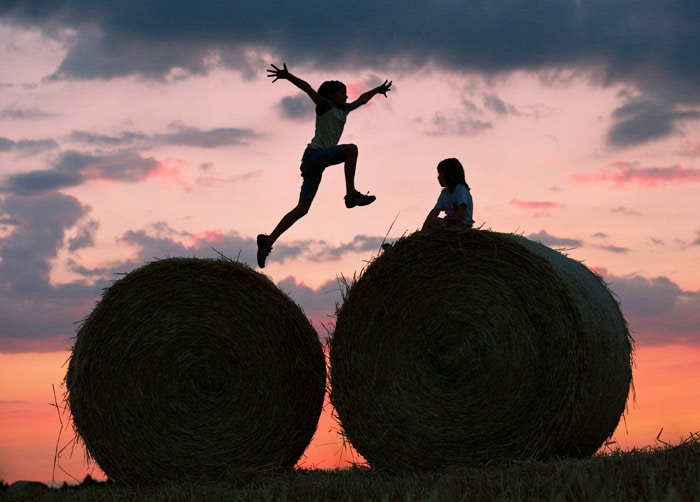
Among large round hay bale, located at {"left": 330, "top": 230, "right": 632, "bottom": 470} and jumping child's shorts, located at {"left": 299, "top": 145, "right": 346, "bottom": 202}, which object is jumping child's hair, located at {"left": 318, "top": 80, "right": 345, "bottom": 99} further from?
large round hay bale, located at {"left": 330, "top": 230, "right": 632, "bottom": 470}

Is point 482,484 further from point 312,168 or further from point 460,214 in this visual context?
point 312,168

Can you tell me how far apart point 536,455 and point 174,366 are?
3.08 meters

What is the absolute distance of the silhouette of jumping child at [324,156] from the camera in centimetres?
916

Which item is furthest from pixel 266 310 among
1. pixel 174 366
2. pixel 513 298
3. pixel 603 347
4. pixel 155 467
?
pixel 603 347

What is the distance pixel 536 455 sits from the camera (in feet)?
23.2

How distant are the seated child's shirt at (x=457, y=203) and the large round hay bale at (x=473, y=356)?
0.87 m

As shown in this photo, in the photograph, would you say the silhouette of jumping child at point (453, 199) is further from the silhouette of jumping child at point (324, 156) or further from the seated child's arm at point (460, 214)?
→ the silhouette of jumping child at point (324, 156)

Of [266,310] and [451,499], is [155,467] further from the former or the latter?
[451,499]

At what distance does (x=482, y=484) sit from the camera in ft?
20.4

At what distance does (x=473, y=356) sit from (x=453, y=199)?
167cm

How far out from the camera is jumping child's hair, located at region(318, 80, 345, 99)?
9477 mm

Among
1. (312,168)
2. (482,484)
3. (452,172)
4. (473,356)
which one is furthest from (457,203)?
(482,484)

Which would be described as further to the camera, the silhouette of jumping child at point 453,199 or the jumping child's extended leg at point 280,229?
the jumping child's extended leg at point 280,229

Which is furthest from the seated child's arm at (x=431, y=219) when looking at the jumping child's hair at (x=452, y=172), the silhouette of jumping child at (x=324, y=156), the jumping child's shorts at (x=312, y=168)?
the jumping child's shorts at (x=312, y=168)
